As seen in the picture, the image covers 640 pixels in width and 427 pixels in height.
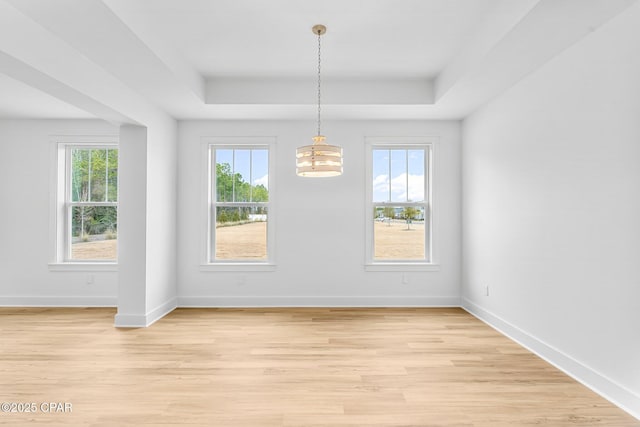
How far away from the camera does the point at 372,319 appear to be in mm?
4566

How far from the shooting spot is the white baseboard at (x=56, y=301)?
17.1ft

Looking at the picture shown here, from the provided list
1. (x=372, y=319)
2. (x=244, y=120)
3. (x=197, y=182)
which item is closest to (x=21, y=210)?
(x=197, y=182)

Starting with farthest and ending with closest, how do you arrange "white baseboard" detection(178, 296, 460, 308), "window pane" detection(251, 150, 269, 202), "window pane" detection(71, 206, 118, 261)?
"window pane" detection(71, 206, 118, 261)
"window pane" detection(251, 150, 269, 202)
"white baseboard" detection(178, 296, 460, 308)

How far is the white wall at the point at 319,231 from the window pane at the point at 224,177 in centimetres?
27

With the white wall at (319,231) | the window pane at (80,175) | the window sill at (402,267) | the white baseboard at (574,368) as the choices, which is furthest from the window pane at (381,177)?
the window pane at (80,175)

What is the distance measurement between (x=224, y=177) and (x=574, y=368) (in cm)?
442

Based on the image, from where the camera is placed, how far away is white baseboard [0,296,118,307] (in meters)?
5.23

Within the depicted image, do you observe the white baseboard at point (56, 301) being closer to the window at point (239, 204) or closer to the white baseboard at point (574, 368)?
the window at point (239, 204)

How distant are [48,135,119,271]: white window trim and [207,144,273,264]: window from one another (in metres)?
1.47

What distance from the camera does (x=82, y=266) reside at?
5.28 m

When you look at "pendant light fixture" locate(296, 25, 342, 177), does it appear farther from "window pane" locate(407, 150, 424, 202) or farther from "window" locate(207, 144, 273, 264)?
"window pane" locate(407, 150, 424, 202)

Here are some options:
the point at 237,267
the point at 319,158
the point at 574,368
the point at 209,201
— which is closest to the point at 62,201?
the point at 209,201

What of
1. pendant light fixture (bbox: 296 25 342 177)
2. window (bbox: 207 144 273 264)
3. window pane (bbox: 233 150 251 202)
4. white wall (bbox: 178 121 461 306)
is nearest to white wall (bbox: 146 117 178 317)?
white wall (bbox: 178 121 461 306)

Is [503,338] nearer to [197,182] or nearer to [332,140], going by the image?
[332,140]
